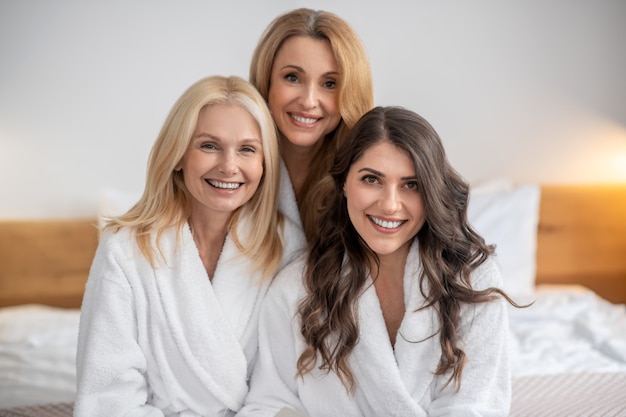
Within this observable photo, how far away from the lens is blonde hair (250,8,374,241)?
197 centimetres

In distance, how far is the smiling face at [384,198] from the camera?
5.36 feet

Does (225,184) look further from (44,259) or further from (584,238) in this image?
(584,238)

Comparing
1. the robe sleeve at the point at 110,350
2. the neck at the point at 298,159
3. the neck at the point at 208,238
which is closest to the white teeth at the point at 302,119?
the neck at the point at 298,159

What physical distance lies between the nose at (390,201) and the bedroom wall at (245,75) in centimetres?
152

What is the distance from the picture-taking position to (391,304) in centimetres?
180

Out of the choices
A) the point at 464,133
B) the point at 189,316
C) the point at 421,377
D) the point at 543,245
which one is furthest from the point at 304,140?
the point at 543,245

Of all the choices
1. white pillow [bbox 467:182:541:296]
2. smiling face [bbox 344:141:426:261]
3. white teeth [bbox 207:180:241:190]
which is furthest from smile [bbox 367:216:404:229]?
white pillow [bbox 467:182:541:296]

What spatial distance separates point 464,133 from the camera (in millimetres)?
3229

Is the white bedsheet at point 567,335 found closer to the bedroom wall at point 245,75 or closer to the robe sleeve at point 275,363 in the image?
the bedroom wall at point 245,75

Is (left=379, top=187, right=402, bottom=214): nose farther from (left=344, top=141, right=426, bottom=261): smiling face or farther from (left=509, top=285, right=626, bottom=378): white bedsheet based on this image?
(left=509, top=285, right=626, bottom=378): white bedsheet

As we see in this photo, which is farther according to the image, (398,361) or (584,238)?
(584,238)

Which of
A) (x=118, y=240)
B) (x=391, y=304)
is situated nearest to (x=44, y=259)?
(x=118, y=240)

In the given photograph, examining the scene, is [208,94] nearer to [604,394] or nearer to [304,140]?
[304,140]

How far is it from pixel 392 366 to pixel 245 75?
66.5 inches
